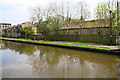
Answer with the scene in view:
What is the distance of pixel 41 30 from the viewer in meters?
29.0

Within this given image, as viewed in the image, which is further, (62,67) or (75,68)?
(62,67)

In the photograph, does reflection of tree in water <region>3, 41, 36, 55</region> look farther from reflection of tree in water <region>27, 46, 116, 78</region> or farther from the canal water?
reflection of tree in water <region>27, 46, 116, 78</region>

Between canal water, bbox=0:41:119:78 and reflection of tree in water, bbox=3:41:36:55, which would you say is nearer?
A: canal water, bbox=0:41:119:78

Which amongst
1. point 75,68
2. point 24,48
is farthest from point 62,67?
point 24,48

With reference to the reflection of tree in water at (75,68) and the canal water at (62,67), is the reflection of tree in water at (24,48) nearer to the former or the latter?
the canal water at (62,67)

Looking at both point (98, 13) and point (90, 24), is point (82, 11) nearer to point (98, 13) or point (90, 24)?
point (90, 24)

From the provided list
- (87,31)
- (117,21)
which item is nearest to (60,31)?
(87,31)

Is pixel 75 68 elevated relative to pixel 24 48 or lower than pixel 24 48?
lower

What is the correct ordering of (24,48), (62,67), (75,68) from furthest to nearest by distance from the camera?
(24,48)
(62,67)
(75,68)

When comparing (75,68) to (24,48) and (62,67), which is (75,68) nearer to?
(62,67)

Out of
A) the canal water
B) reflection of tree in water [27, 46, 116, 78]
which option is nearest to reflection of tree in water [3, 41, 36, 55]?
the canal water

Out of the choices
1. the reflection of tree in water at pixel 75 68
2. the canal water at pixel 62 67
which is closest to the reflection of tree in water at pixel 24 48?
the canal water at pixel 62 67

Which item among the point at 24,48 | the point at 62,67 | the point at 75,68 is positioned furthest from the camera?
the point at 24,48

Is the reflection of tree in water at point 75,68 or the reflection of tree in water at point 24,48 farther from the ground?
the reflection of tree in water at point 24,48
